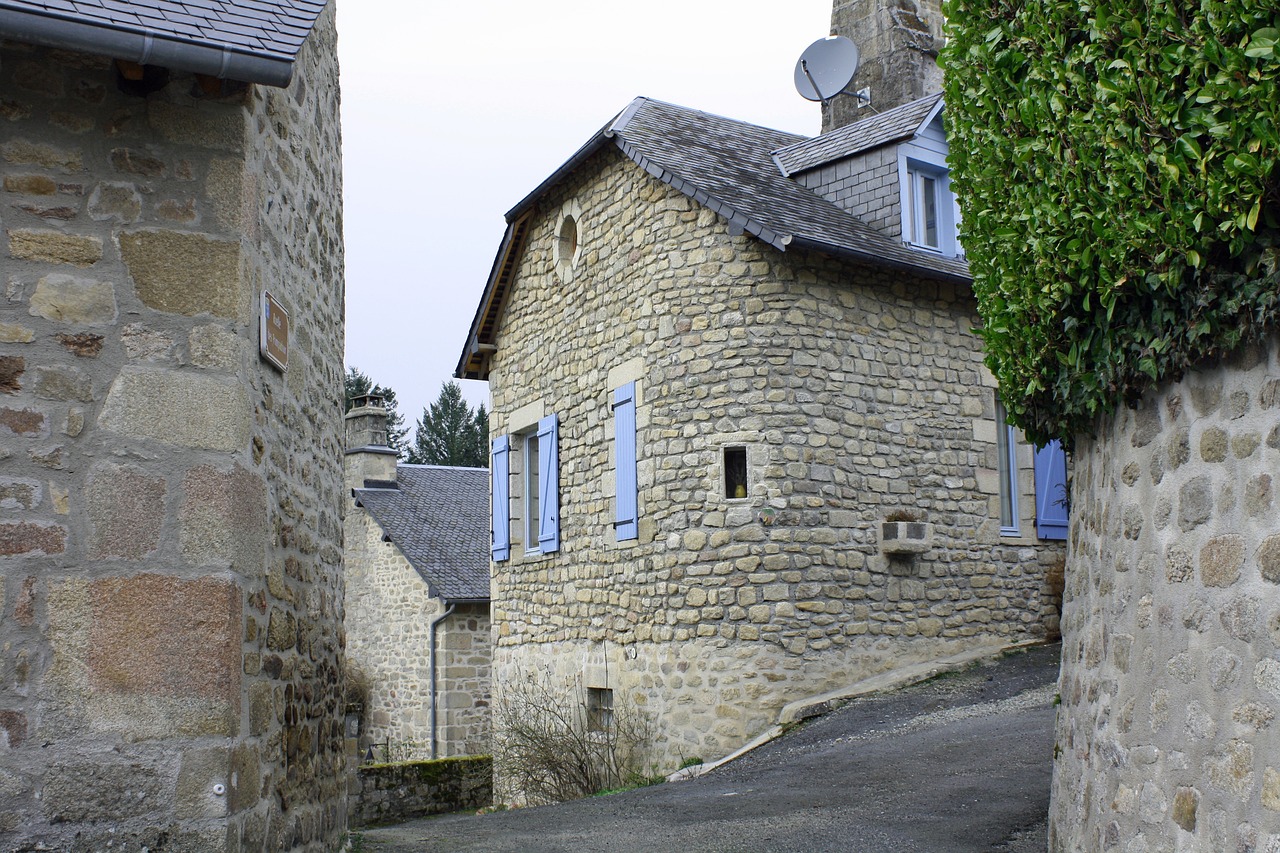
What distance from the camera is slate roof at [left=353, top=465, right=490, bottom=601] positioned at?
61.0 ft

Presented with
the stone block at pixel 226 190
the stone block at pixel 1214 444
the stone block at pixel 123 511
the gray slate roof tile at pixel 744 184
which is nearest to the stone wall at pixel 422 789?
the gray slate roof tile at pixel 744 184

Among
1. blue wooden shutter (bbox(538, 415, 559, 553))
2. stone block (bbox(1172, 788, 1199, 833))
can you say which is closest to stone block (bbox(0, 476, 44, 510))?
stone block (bbox(1172, 788, 1199, 833))

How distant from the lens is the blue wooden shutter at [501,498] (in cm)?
1309

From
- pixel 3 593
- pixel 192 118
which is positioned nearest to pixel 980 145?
pixel 192 118

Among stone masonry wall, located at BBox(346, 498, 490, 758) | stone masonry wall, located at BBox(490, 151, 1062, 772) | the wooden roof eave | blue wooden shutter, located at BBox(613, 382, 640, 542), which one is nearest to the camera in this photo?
stone masonry wall, located at BBox(490, 151, 1062, 772)

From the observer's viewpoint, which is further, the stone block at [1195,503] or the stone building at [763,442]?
the stone building at [763,442]

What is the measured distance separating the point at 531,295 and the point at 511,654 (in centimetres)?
382

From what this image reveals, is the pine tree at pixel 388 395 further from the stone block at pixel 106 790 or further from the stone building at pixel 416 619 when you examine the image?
the stone block at pixel 106 790

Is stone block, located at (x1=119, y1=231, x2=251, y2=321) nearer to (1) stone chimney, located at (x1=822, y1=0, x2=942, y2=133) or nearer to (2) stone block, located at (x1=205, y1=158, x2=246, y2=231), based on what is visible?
(2) stone block, located at (x1=205, y1=158, x2=246, y2=231)

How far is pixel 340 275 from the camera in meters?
6.24

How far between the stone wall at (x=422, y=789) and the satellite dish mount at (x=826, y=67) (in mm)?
9091

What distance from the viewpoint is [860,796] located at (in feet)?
22.5

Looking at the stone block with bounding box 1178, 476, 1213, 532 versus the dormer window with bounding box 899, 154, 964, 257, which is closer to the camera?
the stone block with bounding box 1178, 476, 1213, 532

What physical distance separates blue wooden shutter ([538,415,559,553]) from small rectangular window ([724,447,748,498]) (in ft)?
8.03
